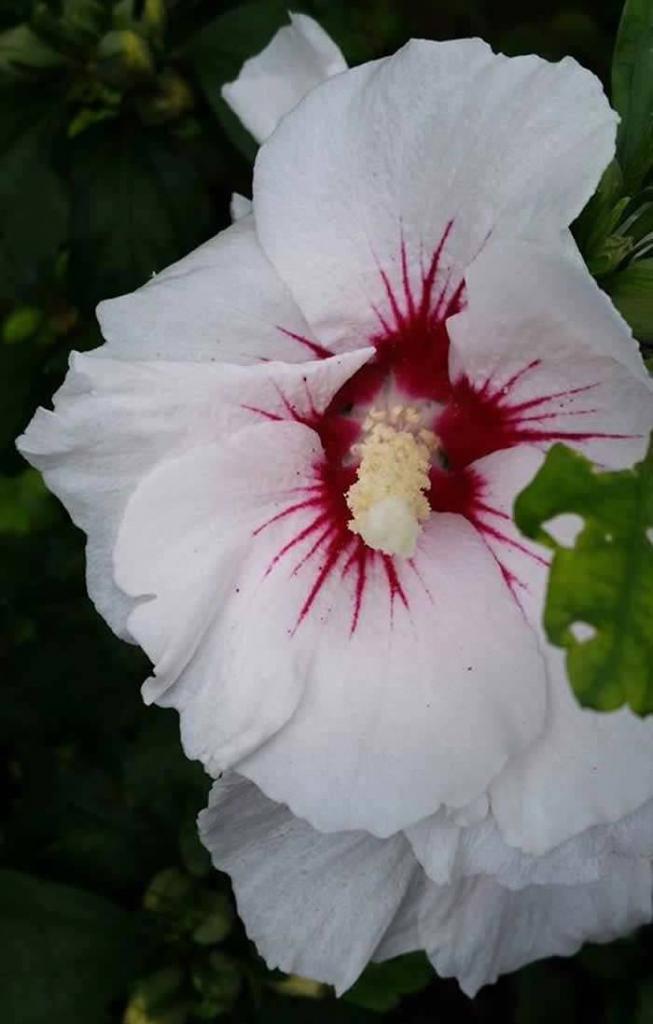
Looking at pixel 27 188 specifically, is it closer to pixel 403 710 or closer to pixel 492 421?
pixel 492 421

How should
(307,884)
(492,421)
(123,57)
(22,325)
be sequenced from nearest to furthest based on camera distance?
(492,421) < (307,884) < (123,57) < (22,325)

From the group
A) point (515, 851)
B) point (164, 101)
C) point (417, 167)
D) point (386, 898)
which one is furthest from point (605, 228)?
point (164, 101)

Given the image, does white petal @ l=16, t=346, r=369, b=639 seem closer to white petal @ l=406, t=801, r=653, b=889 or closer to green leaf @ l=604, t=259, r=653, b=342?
green leaf @ l=604, t=259, r=653, b=342

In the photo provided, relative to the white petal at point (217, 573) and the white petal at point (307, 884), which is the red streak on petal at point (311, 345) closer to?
the white petal at point (217, 573)

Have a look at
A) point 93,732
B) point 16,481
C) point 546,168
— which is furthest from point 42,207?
point 546,168

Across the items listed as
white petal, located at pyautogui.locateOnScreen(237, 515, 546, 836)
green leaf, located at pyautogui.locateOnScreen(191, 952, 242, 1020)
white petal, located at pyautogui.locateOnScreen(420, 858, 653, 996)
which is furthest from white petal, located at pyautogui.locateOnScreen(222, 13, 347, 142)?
green leaf, located at pyautogui.locateOnScreen(191, 952, 242, 1020)

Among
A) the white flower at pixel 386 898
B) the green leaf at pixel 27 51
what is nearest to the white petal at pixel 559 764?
the white flower at pixel 386 898

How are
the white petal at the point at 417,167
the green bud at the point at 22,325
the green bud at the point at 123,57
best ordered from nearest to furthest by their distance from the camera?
1. the white petal at the point at 417,167
2. the green bud at the point at 123,57
3. the green bud at the point at 22,325
